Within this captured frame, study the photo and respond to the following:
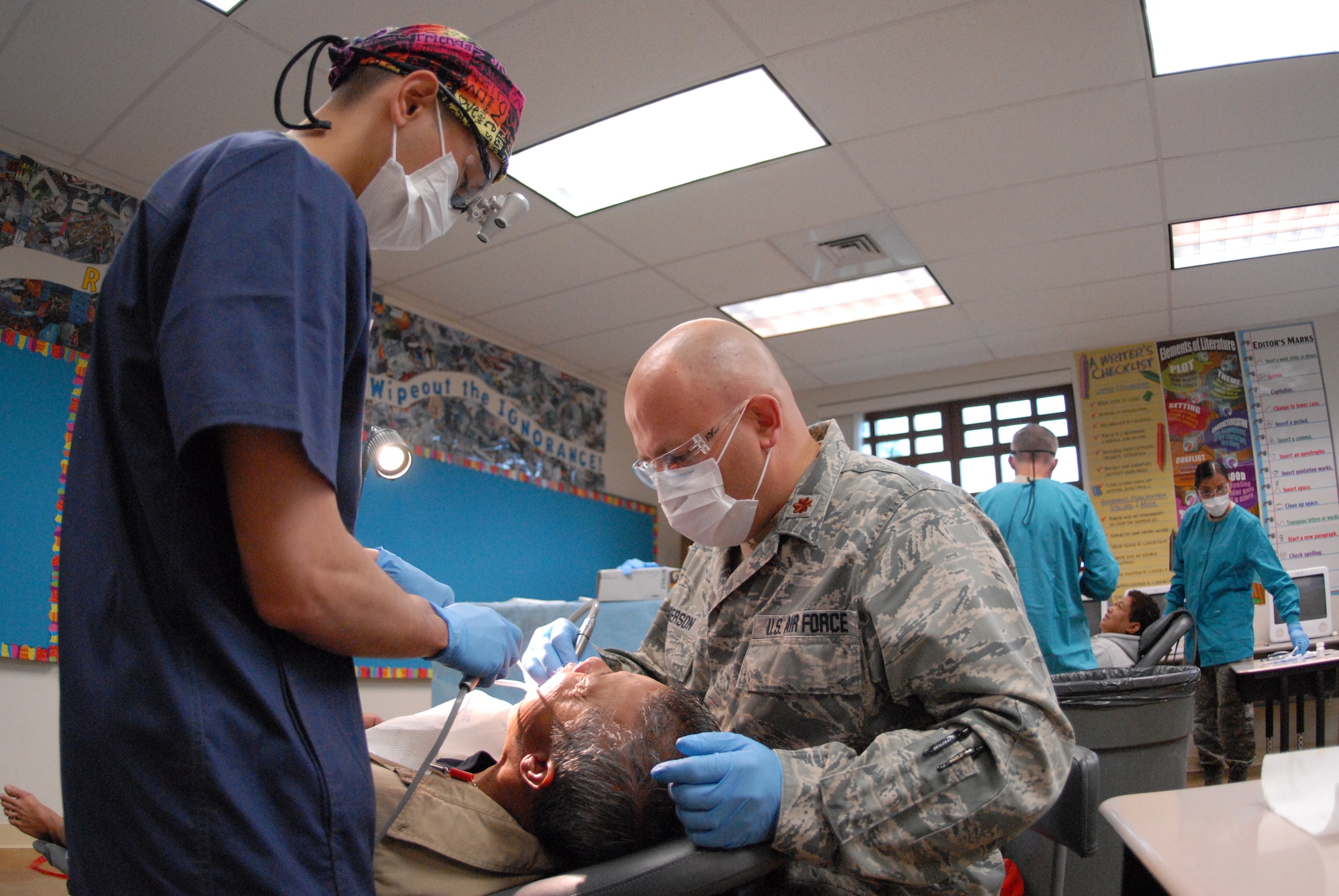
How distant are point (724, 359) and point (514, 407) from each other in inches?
180

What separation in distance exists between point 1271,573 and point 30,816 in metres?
5.03

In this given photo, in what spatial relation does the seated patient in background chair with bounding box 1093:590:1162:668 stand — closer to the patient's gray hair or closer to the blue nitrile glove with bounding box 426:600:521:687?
the patient's gray hair

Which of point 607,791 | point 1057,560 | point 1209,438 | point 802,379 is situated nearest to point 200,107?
point 607,791

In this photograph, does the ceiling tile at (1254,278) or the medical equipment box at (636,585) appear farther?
the ceiling tile at (1254,278)

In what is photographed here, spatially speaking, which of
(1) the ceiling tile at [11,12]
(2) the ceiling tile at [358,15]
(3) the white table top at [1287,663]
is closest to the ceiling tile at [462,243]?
(2) the ceiling tile at [358,15]

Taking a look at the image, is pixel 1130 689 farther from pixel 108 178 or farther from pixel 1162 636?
pixel 108 178

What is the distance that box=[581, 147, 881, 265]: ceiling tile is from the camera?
382 cm

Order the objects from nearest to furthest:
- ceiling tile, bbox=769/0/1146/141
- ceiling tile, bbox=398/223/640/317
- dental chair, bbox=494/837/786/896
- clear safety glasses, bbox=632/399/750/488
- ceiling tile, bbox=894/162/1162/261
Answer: dental chair, bbox=494/837/786/896 → clear safety glasses, bbox=632/399/750/488 → ceiling tile, bbox=769/0/1146/141 → ceiling tile, bbox=894/162/1162/261 → ceiling tile, bbox=398/223/640/317

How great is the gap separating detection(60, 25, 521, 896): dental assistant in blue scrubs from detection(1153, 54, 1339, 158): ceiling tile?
3597 mm

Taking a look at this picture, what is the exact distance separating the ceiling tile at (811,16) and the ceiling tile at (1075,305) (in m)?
2.78

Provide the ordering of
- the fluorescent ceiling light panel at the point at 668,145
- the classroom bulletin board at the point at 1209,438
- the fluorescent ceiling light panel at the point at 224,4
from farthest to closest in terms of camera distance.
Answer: the classroom bulletin board at the point at 1209,438 → the fluorescent ceiling light panel at the point at 668,145 → the fluorescent ceiling light panel at the point at 224,4

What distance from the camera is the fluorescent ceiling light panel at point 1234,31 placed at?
290cm

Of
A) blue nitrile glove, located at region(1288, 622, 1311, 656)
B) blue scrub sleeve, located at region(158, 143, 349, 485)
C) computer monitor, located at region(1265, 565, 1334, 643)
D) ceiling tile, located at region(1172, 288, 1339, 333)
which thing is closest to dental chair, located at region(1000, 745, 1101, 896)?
blue scrub sleeve, located at region(158, 143, 349, 485)

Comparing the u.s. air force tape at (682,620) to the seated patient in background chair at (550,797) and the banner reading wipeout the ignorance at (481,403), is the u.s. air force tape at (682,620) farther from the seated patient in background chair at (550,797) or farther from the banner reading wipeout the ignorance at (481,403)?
the banner reading wipeout the ignorance at (481,403)
